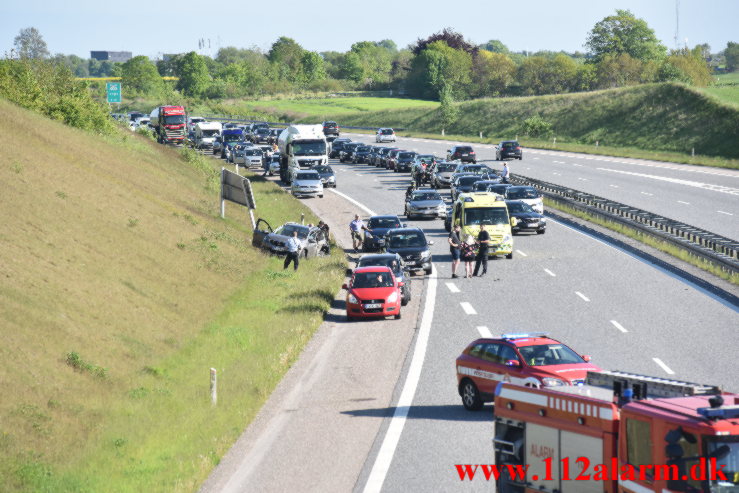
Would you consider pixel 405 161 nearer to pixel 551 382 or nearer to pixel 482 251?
pixel 482 251

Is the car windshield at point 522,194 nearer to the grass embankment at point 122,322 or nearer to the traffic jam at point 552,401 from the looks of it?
the traffic jam at point 552,401

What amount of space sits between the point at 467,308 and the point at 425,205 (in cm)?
2174

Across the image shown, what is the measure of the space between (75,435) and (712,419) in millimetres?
12392

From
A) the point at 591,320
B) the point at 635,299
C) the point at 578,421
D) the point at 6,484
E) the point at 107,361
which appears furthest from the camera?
the point at 635,299

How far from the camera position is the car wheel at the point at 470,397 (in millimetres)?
20453

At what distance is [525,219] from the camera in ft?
158

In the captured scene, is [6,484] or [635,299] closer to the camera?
[6,484]

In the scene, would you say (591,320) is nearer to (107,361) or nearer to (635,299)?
(635,299)

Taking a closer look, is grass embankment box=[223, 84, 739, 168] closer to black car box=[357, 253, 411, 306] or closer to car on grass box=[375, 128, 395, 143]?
car on grass box=[375, 128, 395, 143]

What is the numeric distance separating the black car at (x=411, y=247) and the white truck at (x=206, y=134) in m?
59.5

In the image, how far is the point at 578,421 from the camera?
42.8ft

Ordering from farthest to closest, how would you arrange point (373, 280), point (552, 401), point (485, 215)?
point (485, 215), point (373, 280), point (552, 401)

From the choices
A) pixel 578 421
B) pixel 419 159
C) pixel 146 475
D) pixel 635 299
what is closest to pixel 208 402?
pixel 146 475

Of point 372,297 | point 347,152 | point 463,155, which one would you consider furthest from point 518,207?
point 347,152
